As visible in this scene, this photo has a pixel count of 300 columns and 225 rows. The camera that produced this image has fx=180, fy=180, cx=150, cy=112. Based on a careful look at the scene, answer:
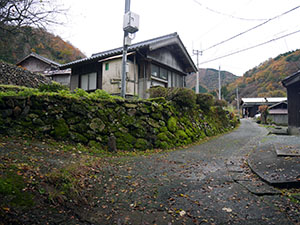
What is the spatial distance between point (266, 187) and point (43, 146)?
5288 mm

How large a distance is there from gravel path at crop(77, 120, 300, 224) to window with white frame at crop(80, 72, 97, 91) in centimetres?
862

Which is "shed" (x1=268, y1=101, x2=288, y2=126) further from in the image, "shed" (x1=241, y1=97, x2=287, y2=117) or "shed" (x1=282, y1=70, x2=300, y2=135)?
"shed" (x1=282, y1=70, x2=300, y2=135)

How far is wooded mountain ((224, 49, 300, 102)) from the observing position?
3278cm

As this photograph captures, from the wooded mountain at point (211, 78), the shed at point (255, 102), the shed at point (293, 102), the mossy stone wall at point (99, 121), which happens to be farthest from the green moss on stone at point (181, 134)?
the wooded mountain at point (211, 78)

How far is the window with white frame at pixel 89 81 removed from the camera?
40.7ft

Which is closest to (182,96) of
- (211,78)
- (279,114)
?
(279,114)

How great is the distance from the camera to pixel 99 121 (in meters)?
6.47

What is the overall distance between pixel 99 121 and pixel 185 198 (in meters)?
4.23

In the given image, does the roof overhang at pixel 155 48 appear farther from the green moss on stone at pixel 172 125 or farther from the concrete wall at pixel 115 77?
the green moss on stone at pixel 172 125

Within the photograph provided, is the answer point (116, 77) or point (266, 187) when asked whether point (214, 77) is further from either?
point (266, 187)

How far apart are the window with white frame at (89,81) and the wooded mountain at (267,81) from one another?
32.2 m

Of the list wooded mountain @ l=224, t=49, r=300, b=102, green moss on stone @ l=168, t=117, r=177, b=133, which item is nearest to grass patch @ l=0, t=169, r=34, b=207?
green moss on stone @ l=168, t=117, r=177, b=133

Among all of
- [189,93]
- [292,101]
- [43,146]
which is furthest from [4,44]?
[292,101]

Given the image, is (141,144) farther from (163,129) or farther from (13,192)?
(13,192)
